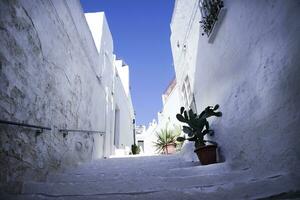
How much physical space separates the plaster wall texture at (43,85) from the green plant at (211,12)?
7.17ft

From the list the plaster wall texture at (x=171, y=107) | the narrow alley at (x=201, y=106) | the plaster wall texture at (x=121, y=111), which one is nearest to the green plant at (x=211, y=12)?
the narrow alley at (x=201, y=106)

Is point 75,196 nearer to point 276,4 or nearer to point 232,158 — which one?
point 232,158

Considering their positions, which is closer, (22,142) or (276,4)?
(276,4)

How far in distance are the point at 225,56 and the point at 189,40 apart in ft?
6.79

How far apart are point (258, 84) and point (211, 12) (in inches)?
62.9

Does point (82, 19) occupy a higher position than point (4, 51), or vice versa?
point (82, 19)

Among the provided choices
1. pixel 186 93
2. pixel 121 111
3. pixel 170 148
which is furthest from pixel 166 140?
pixel 121 111

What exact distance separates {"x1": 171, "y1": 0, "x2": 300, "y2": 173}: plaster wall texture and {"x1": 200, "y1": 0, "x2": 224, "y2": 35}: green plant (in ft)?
0.53

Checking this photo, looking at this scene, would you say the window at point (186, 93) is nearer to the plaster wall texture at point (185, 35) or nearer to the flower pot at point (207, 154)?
the plaster wall texture at point (185, 35)

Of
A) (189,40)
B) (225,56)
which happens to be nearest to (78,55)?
(189,40)

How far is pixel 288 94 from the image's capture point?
5.70 feet

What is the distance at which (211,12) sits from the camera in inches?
132

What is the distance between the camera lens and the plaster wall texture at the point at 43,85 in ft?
6.82

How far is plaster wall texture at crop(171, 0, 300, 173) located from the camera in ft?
5.64
